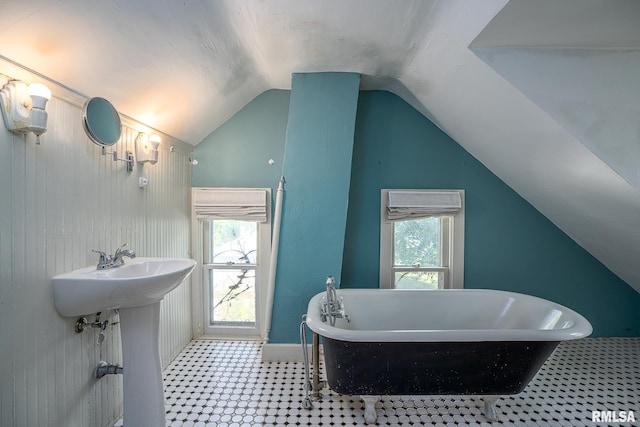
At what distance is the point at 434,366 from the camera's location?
177cm

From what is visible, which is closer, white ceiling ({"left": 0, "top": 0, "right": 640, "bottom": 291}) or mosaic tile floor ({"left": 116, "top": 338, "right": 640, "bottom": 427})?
white ceiling ({"left": 0, "top": 0, "right": 640, "bottom": 291})

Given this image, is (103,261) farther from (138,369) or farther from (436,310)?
(436,310)

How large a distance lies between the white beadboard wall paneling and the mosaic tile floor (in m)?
0.53

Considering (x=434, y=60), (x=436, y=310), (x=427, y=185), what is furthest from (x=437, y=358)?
(x=434, y=60)

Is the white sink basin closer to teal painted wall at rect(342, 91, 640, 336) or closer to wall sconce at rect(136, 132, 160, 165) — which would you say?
wall sconce at rect(136, 132, 160, 165)

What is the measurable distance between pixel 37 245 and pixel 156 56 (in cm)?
116

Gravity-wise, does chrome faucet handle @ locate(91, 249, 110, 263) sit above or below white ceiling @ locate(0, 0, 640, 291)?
below

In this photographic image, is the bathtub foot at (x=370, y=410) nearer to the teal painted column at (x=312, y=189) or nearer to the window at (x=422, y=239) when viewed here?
the teal painted column at (x=312, y=189)

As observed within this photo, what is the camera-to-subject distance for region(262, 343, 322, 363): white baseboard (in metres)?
2.59

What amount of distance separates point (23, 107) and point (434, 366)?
2.39m

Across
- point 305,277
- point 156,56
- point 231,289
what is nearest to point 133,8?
point 156,56

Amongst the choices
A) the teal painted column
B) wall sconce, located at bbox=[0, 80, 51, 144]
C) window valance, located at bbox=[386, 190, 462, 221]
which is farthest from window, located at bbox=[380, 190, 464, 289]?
wall sconce, located at bbox=[0, 80, 51, 144]

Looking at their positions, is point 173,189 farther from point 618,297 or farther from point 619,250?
point 618,297

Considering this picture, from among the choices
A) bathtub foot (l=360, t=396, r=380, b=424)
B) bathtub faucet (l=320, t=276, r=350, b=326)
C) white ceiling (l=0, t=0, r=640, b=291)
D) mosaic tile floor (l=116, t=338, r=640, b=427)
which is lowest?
mosaic tile floor (l=116, t=338, r=640, b=427)
